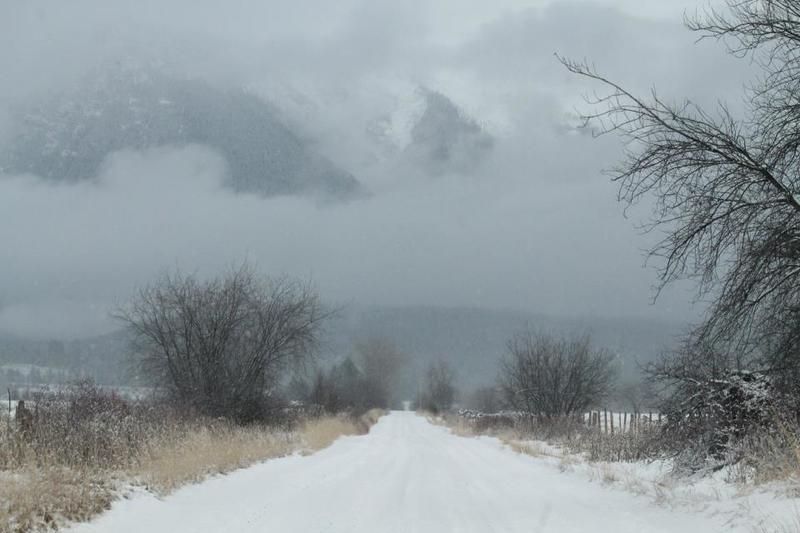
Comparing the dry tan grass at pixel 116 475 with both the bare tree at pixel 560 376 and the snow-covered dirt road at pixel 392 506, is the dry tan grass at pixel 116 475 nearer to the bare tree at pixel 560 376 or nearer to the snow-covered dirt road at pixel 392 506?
the snow-covered dirt road at pixel 392 506

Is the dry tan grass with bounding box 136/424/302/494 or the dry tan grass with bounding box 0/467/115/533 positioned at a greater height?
the dry tan grass with bounding box 0/467/115/533

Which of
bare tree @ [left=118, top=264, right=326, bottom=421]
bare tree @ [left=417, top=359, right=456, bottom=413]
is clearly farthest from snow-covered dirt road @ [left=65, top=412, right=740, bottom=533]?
bare tree @ [left=417, top=359, right=456, bottom=413]

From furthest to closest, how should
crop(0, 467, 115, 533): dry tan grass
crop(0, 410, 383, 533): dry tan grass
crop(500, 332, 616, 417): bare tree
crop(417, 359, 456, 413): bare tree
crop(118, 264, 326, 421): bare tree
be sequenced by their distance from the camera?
crop(417, 359, 456, 413): bare tree < crop(500, 332, 616, 417): bare tree < crop(118, 264, 326, 421): bare tree < crop(0, 410, 383, 533): dry tan grass < crop(0, 467, 115, 533): dry tan grass

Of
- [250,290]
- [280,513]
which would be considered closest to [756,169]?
[280,513]

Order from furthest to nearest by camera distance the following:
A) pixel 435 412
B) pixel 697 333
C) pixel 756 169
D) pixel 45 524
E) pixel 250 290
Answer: pixel 435 412 < pixel 250 290 < pixel 697 333 < pixel 756 169 < pixel 45 524

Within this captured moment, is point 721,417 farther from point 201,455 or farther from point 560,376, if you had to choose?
point 560,376

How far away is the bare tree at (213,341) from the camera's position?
2767 centimetres

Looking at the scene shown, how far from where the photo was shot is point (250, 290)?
29.9 m

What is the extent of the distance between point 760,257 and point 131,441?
1151 centimetres

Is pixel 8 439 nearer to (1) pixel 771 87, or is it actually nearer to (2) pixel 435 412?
(1) pixel 771 87

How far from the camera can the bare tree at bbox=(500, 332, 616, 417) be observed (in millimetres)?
35625

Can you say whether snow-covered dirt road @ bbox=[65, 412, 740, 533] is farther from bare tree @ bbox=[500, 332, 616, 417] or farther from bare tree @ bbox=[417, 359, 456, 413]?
bare tree @ bbox=[417, 359, 456, 413]

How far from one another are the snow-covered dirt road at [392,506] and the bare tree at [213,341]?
38.3 feet

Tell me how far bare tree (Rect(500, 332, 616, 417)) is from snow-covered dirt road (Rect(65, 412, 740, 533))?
767 inches
